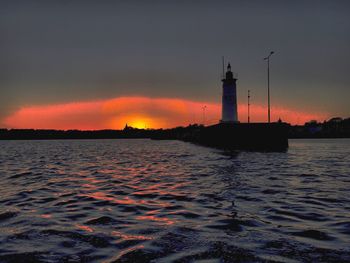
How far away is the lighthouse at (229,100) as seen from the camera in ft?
203

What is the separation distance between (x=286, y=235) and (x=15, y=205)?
7.80m

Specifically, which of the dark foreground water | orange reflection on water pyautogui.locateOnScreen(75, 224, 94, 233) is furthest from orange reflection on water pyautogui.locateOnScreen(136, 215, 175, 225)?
orange reflection on water pyautogui.locateOnScreen(75, 224, 94, 233)

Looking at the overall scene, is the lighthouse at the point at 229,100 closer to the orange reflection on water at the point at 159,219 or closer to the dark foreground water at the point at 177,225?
the dark foreground water at the point at 177,225

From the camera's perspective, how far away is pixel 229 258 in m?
4.92

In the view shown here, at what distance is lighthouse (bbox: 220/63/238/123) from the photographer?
61906 millimetres

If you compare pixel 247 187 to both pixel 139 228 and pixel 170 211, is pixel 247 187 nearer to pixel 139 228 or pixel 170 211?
pixel 170 211

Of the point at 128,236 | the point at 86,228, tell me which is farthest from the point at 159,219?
the point at 86,228

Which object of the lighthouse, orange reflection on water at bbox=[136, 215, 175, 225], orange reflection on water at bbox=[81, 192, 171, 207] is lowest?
orange reflection on water at bbox=[81, 192, 171, 207]

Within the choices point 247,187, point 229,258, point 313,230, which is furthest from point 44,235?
point 247,187

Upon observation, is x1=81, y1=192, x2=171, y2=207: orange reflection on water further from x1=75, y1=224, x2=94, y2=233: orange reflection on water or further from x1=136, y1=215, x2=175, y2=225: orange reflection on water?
x1=75, y1=224, x2=94, y2=233: orange reflection on water

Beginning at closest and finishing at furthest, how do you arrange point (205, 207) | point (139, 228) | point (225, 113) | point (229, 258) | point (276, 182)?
point (229, 258) < point (139, 228) < point (205, 207) < point (276, 182) < point (225, 113)

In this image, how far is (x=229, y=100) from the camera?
2443 inches

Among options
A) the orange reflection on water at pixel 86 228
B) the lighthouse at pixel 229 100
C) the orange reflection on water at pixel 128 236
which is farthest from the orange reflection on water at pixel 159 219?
the lighthouse at pixel 229 100

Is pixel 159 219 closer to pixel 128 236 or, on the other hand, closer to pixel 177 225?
pixel 177 225
